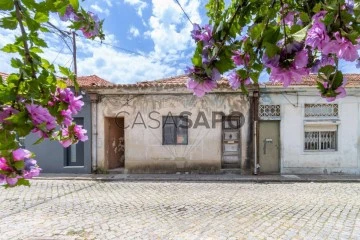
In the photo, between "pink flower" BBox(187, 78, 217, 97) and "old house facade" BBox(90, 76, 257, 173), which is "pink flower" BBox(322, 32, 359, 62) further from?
"old house facade" BBox(90, 76, 257, 173)

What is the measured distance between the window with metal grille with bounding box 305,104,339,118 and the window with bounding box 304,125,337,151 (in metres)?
0.54

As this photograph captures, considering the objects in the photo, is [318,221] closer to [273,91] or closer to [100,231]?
[100,231]

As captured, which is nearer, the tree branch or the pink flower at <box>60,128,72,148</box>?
the tree branch

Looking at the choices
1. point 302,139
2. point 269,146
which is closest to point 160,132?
point 269,146

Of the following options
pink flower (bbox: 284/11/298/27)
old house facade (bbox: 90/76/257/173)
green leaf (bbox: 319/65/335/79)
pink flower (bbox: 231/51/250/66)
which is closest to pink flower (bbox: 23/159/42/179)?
pink flower (bbox: 231/51/250/66)

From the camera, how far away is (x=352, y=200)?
870 centimetres

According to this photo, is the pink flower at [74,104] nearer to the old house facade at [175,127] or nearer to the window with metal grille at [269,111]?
the old house facade at [175,127]

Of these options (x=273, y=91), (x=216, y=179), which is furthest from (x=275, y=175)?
(x=273, y=91)

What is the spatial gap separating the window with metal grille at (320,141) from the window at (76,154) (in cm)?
1035

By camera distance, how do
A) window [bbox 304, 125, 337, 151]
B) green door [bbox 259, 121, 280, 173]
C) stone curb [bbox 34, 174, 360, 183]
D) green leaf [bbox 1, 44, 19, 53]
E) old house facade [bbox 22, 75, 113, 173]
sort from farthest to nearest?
old house facade [bbox 22, 75, 113, 173] < green door [bbox 259, 121, 280, 173] < window [bbox 304, 125, 337, 151] < stone curb [bbox 34, 174, 360, 183] < green leaf [bbox 1, 44, 19, 53]

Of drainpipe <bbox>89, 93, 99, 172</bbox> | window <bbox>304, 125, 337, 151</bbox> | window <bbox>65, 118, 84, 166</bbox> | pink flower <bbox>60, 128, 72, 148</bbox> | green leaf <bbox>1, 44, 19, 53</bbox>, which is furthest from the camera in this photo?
window <bbox>65, 118, 84, 166</bbox>

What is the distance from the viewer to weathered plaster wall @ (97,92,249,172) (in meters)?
14.5

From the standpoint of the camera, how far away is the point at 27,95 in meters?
1.54

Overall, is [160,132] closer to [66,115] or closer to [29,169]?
[66,115]
